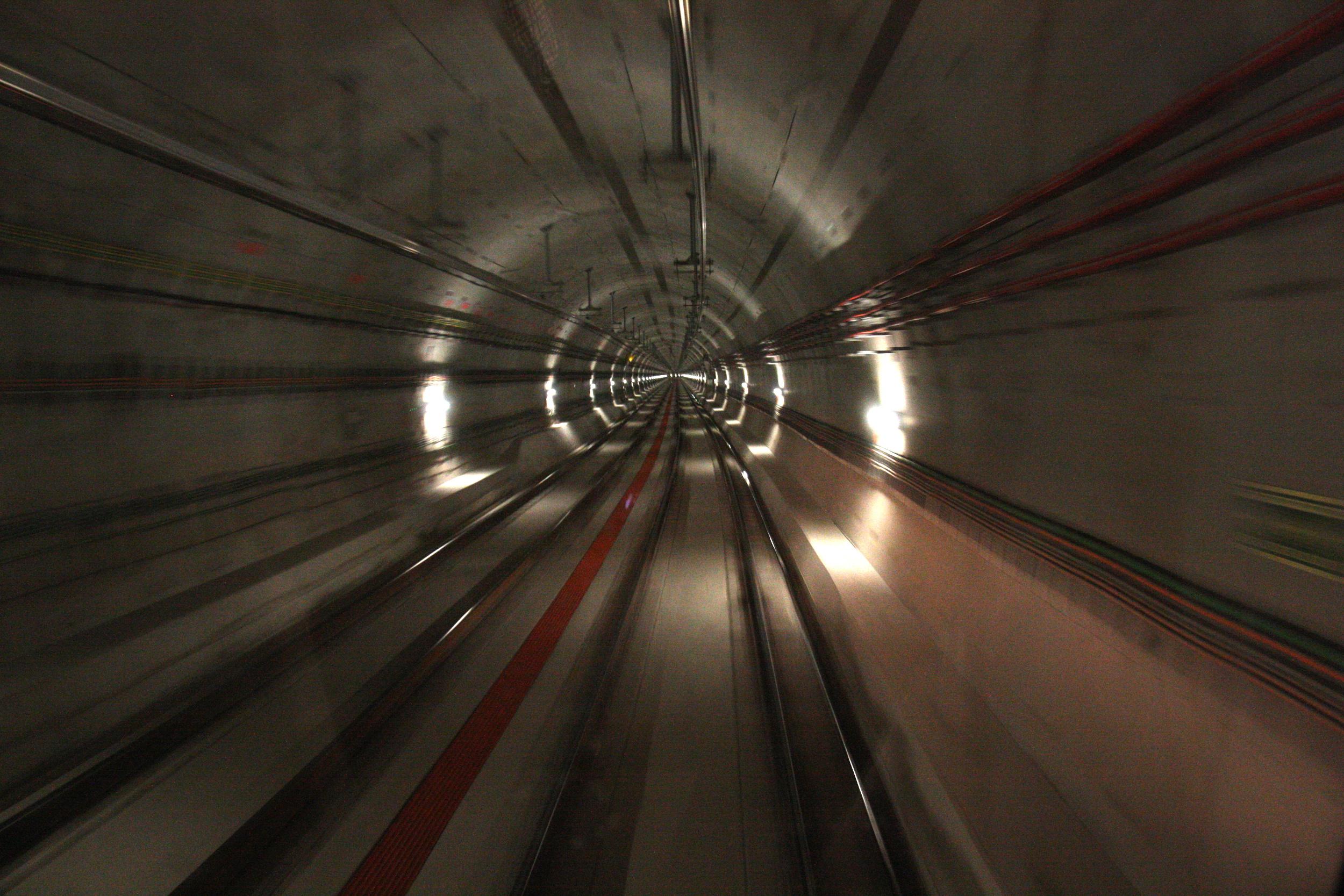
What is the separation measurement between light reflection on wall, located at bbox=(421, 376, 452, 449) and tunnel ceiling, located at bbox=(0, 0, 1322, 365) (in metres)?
2.64

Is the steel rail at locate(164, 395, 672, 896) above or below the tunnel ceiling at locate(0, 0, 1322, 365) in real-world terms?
below

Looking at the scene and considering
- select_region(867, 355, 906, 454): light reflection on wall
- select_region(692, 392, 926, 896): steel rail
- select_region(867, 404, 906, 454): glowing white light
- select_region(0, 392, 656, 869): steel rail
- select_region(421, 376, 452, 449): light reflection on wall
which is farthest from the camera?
select_region(421, 376, 452, 449): light reflection on wall

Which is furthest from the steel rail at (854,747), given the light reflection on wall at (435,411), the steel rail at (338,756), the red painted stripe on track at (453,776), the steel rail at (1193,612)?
the light reflection on wall at (435,411)

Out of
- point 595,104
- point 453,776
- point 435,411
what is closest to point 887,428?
point 595,104

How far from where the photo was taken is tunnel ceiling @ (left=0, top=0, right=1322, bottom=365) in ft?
9.91

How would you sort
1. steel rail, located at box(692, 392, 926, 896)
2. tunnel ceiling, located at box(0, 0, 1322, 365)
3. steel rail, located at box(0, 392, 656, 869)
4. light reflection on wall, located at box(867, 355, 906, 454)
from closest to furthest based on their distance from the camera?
steel rail, located at box(692, 392, 926, 896) → steel rail, located at box(0, 392, 656, 869) → tunnel ceiling, located at box(0, 0, 1322, 365) → light reflection on wall, located at box(867, 355, 906, 454)

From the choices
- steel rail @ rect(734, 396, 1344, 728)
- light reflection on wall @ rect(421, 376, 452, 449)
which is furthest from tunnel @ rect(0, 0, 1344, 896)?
light reflection on wall @ rect(421, 376, 452, 449)

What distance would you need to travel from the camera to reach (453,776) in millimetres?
3203

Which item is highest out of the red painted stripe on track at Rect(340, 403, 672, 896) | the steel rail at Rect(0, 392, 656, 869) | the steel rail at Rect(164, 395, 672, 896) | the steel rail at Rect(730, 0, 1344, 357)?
the steel rail at Rect(730, 0, 1344, 357)

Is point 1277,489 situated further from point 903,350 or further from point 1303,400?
point 903,350

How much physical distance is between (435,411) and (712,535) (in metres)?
5.55

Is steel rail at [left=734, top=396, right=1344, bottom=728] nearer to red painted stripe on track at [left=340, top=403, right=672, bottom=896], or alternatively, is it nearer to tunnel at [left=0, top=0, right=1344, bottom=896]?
tunnel at [left=0, top=0, right=1344, bottom=896]

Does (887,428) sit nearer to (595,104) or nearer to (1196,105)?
(595,104)

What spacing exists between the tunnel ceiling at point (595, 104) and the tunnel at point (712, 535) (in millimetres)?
35
